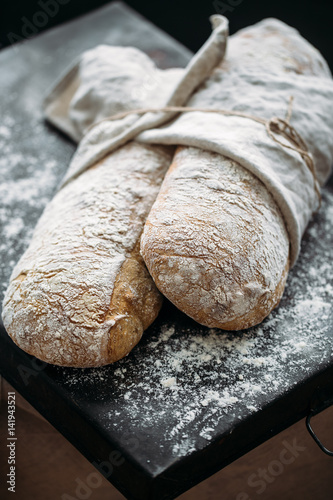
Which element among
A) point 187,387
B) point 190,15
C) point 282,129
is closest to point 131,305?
point 187,387

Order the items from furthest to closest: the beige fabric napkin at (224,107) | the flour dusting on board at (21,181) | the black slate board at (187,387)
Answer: the flour dusting on board at (21,181), the beige fabric napkin at (224,107), the black slate board at (187,387)

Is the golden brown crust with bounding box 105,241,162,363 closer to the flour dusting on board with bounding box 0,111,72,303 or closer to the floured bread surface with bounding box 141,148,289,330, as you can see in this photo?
the floured bread surface with bounding box 141,148,289,330

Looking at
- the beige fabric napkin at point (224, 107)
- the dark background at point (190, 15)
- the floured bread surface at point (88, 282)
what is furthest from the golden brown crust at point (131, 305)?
the dark background at point (190, 15)

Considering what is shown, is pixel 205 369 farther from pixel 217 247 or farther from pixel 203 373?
pixel 217 247

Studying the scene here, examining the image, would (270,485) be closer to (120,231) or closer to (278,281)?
(278,281)

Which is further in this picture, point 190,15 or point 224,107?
point 190,15

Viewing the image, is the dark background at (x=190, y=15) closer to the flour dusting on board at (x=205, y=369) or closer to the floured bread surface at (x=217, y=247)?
the floured bread surface at (x=217, y=247)

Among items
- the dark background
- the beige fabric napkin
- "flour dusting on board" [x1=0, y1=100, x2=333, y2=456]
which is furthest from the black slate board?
the dark background

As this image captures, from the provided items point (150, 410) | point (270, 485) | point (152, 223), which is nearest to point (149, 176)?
point (152, 223)
